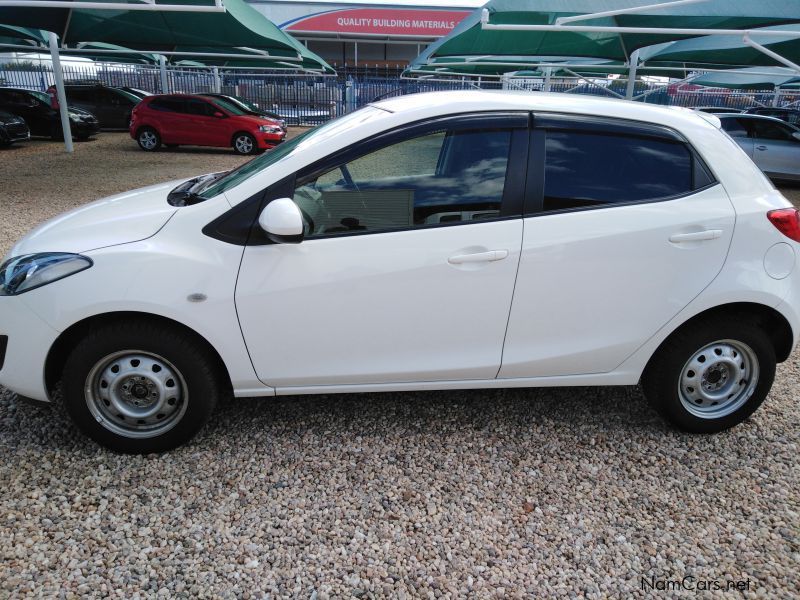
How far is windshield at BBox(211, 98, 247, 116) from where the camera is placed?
53.0 ft

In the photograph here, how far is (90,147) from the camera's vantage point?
16.4m

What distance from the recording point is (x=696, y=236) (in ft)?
9.41

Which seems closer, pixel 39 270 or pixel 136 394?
pixel 39 270

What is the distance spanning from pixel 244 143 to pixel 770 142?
40.6ft

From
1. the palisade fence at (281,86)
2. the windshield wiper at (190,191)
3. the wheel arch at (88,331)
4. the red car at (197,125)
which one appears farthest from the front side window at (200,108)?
the wheel arch at (88,331)

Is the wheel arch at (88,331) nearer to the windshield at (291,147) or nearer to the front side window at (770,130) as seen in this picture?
the windshield at (291,147)

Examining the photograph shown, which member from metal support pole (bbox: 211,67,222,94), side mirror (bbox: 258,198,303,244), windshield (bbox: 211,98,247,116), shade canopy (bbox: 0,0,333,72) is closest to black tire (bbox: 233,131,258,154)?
windshield (bbox: 211,98,247,116)

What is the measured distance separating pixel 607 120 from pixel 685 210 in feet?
1.88

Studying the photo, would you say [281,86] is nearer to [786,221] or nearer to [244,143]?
[244,143]

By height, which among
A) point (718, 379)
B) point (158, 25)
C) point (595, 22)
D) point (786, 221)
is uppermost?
point (595, 22)

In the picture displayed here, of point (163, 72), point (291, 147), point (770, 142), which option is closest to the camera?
point (291, 147)

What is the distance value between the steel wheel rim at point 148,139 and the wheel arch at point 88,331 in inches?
591

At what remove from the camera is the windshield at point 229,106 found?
16161 mm

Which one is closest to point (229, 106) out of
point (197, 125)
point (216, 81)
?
A: point (197, 125)
